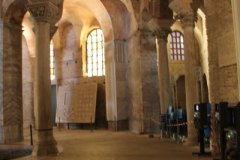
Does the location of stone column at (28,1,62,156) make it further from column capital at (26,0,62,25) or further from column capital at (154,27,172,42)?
column capital at (154,27,172,42)

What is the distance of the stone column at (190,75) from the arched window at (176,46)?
13.2 m

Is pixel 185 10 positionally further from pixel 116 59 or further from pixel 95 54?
pixel 95 54

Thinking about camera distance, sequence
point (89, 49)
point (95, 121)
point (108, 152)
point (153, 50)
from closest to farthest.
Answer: point (108, 152)
point (153, 50)
point (95, 121)
point (89, 49)

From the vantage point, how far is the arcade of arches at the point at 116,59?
8.20m

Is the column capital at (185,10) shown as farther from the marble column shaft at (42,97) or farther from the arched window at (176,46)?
the arched window at (176,46)

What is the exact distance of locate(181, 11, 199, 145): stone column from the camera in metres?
10.8

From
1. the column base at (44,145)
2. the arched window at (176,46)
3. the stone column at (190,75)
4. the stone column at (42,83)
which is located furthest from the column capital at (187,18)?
the arched window at (176,46)

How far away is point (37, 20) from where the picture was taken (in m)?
10.0

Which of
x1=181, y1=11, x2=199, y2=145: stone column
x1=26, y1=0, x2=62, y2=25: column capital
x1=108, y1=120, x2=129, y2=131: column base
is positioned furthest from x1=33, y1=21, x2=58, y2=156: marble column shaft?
x1=108, y1=120, x2=129, y2=131: column base

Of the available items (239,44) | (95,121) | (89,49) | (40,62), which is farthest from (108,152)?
(89,49)

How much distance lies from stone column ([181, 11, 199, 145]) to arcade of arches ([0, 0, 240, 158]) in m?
0.03

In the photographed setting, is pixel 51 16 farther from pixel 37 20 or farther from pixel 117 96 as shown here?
pixel 117 96

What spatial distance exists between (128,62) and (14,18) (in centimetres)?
646

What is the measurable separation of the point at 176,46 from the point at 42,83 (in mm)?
16210
